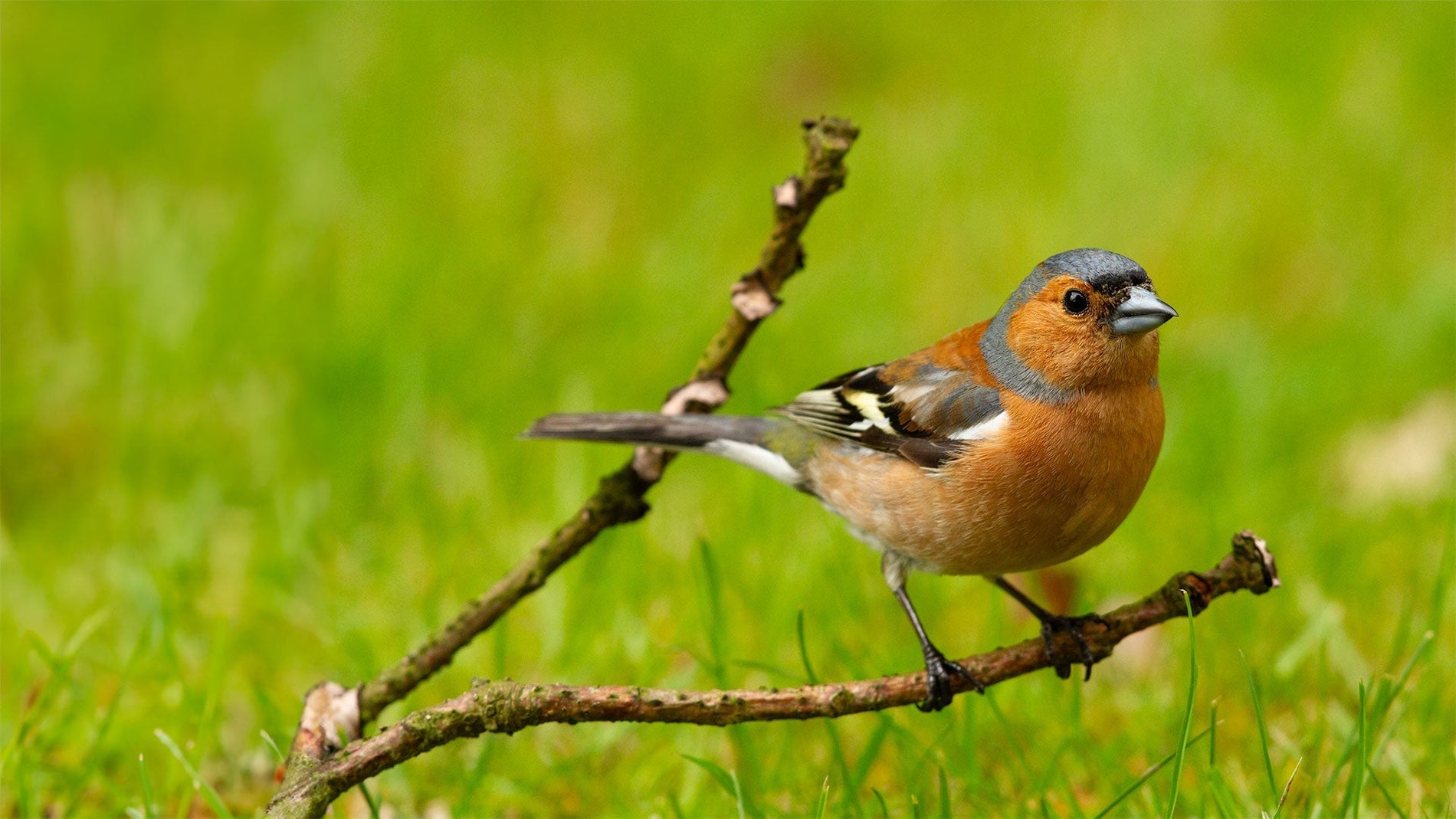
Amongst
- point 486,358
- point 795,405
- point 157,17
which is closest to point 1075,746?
point 795,405

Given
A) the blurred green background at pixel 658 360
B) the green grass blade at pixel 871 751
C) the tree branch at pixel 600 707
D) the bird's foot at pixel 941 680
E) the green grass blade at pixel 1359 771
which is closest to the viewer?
the tree branch at pixel 600 707

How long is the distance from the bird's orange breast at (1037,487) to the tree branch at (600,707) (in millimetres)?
304

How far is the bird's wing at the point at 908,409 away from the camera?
129 inches

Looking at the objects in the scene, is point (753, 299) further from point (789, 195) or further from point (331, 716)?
point (331, 716)

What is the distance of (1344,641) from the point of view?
400 centimetres

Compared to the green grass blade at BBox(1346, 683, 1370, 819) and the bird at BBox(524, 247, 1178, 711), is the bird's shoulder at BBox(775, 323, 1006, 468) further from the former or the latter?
the green grass blade at BBox(1346, 683, 1370, 819)

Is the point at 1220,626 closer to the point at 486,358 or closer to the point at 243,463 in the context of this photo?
the point at 486,358

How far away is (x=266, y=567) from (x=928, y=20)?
22.8 feet

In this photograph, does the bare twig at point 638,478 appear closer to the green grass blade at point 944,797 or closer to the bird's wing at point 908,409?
the bird's wing at point 908,409

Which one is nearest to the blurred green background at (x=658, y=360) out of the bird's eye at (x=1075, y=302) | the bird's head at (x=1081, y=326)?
the bird's head at (x=1081, y=326)

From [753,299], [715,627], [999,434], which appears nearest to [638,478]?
[753,299]

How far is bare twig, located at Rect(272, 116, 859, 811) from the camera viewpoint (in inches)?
112

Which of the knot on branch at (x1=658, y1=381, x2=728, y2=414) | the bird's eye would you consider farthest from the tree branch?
the knot on branch at (x1=658, y1=381, x2=728, y2=414)

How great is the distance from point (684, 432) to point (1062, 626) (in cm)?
103
